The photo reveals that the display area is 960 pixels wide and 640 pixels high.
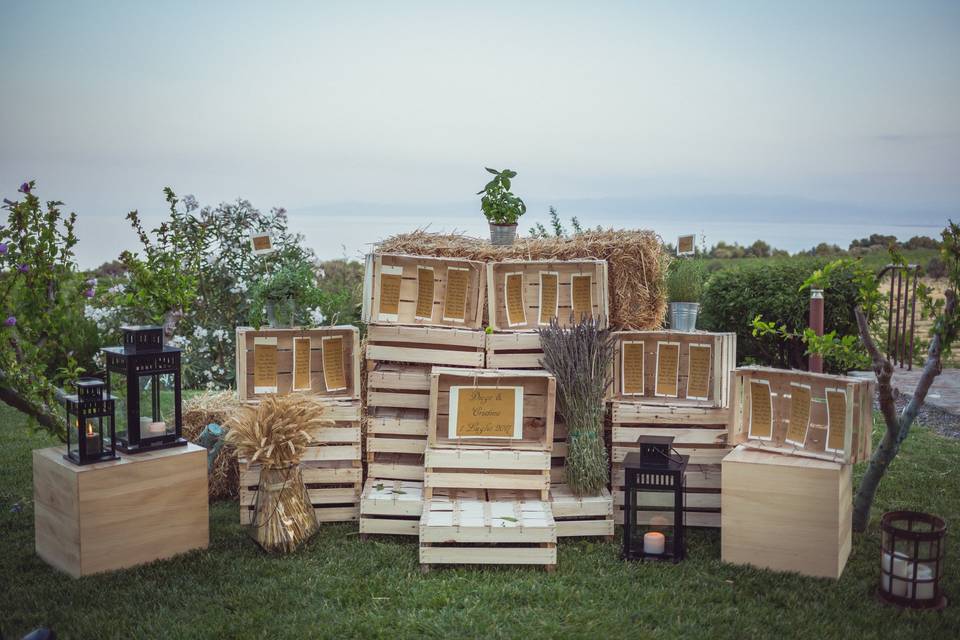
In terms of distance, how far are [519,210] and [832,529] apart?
9.35 ft

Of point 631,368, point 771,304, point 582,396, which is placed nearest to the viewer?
point 582,396

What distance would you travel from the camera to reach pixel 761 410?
452 cm

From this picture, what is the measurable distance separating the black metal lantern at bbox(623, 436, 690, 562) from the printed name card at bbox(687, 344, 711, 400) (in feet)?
2.08

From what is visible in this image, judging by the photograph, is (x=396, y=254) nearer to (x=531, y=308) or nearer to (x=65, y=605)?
(x=531, y=308)

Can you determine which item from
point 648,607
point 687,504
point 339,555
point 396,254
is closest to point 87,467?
point 339,555

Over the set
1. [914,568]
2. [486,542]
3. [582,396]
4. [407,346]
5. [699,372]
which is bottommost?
[486,542]

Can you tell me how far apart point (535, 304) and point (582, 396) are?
0.86 meters

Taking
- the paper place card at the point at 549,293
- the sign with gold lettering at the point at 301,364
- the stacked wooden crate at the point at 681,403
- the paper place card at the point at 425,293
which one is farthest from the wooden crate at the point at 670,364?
the sign with gold lettering at the point at 301,364

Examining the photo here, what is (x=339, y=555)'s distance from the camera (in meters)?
4.38

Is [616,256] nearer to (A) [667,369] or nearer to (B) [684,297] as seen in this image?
(B) [684,297]

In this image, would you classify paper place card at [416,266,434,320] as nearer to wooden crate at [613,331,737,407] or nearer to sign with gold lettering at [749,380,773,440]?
wooden crate at [613,331,737,407]

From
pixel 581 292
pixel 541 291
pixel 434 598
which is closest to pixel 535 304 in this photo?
pixel 541 291

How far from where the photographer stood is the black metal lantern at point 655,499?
4320 millimetres

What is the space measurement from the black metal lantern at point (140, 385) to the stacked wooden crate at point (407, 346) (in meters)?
1.20
